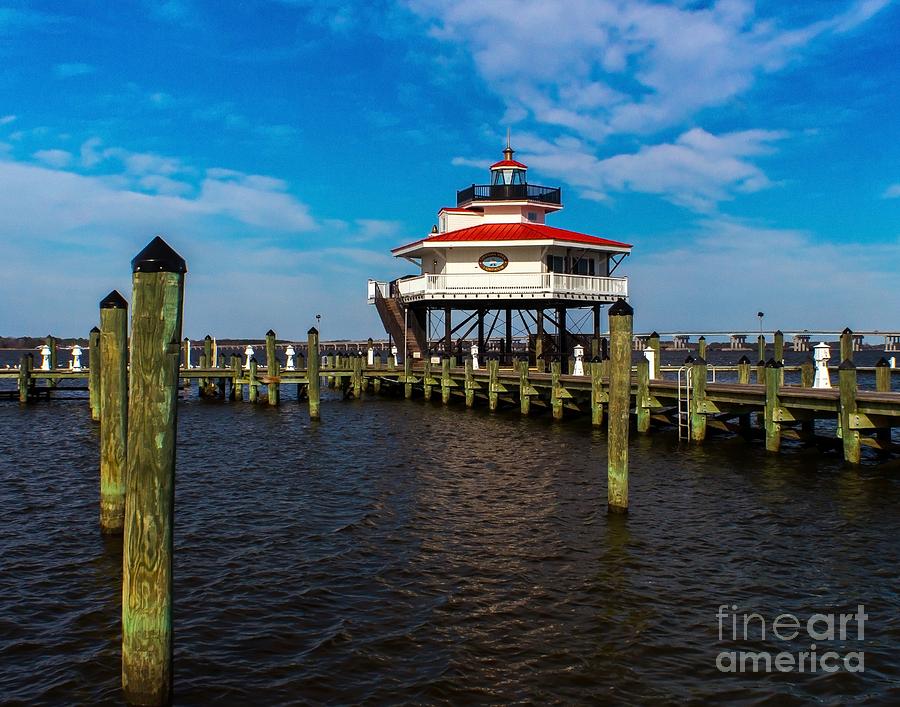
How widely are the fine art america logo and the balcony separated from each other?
27.4 metres

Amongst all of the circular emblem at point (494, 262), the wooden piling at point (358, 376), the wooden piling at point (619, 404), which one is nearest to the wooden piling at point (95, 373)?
the wooden piling at point (358, 376)

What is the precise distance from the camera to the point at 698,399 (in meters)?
21.3

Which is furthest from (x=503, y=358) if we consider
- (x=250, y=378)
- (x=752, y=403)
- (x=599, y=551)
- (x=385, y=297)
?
(x=599, y=551)

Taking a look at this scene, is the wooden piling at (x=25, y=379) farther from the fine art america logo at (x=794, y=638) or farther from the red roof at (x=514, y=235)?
the fine art america logo at (x=794, y=638)

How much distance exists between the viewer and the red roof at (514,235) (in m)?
37.0

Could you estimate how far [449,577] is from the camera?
34.9 feet

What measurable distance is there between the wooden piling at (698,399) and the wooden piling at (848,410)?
4.04 m

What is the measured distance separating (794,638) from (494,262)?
3001 cm

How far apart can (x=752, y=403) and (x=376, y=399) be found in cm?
2443

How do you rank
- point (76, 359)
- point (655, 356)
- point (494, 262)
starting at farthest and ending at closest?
point (76, 359), point (494, 262), point (655, 356)

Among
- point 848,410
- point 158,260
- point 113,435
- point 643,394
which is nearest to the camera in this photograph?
point 158,260

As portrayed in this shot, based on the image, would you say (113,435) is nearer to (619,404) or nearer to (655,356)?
(619,404)

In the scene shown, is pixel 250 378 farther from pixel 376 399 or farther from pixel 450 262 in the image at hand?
pixel 450 262

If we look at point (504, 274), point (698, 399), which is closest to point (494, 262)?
point (504, 274)
